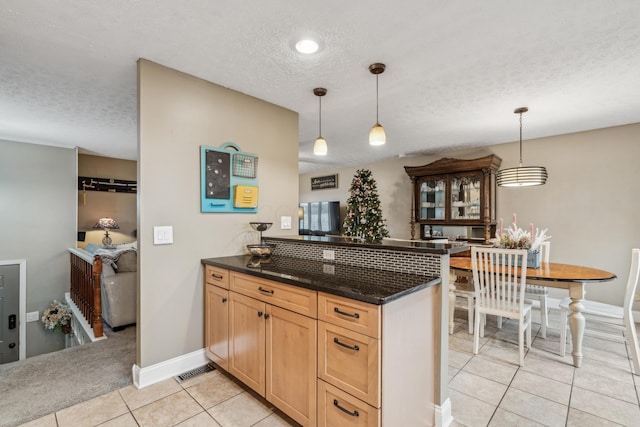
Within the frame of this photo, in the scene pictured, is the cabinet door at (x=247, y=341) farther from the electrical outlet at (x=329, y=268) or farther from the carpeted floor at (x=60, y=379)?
the carpeted floor at (x=60, y=379)

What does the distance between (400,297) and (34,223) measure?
5.50 metres

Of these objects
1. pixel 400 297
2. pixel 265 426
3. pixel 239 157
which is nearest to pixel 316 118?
pixel 239 157

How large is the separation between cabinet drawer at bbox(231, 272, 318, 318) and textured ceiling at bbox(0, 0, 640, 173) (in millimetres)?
1573

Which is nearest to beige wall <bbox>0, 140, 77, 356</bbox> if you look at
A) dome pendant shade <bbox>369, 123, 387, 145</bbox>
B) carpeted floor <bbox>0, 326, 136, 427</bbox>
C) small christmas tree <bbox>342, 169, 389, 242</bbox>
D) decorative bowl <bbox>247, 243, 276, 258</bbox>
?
carpeted floor <bbox>0, 326, 136, 427</bbox>

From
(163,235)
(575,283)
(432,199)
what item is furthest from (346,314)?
(432,199)

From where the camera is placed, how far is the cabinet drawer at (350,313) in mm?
1414

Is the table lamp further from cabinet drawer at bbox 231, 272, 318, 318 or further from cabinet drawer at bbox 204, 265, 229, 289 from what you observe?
cabinet drawer at bbox 231, 272, 318, 318

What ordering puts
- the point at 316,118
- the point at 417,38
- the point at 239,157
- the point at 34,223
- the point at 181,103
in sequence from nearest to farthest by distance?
Result: the point at 417,38, the point at 181,103, the point at 239,157, the point at 316,118, the point at 34,223

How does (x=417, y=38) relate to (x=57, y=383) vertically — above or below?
above

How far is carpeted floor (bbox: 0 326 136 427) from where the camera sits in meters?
1.97

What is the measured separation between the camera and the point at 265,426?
1.81 m

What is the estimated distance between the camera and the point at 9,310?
4.33 meters

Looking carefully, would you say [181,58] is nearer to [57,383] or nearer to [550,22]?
[550,22]

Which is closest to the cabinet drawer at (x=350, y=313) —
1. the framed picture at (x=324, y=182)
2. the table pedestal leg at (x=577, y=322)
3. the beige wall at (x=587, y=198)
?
the table pedestal leg at (x=577, y=322)
